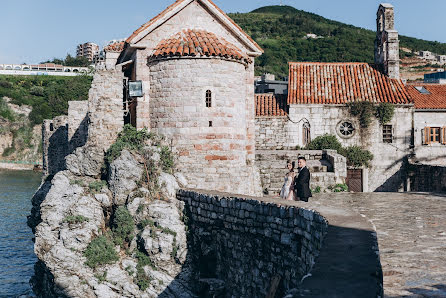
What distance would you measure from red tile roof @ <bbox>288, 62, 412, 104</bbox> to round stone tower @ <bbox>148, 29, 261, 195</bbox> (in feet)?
38.8

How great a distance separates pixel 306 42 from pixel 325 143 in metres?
70.3

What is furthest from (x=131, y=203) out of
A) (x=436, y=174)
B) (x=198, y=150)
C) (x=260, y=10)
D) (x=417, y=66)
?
(x=260, y=10)

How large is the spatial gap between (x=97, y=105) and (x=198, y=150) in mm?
3779

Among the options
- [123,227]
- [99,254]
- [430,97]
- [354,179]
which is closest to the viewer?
[99,254]

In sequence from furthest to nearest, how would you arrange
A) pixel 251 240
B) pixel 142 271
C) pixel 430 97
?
pixel 430 97 → pixel 142 271 → pixel 251 240

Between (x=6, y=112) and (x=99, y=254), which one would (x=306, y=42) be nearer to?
(x=6, y=112)

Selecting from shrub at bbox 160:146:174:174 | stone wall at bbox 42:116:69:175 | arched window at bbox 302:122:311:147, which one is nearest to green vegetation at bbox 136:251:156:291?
shrub at bbox 160:146:174:174

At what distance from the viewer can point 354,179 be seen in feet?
94.1

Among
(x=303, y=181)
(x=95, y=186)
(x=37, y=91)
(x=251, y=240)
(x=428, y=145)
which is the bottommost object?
(x=251, y=240)

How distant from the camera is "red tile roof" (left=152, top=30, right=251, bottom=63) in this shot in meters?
17.1

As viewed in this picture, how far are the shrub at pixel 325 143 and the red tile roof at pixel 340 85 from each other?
2015mm

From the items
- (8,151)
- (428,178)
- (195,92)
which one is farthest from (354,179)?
(8,151)

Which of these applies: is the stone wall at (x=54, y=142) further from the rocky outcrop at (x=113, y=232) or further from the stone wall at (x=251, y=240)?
the stone wall at (x=251, y=240)

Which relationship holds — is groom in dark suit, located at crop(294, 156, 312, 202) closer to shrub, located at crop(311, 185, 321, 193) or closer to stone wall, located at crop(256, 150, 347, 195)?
stone wall, located at crop(256, 150, 347, 195)
